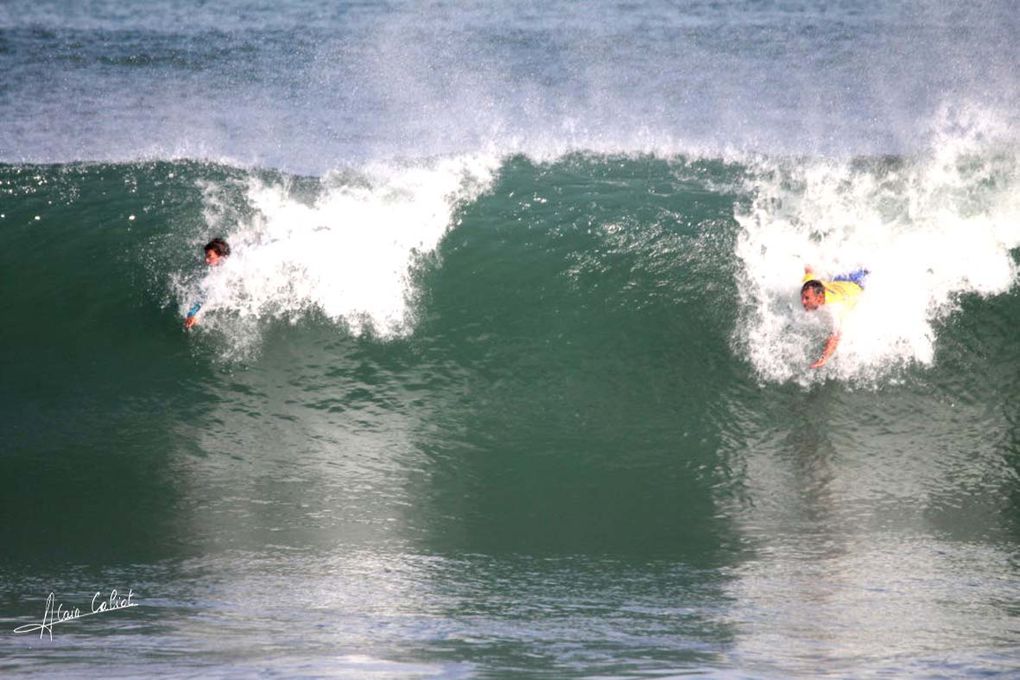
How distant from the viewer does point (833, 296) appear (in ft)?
25.3

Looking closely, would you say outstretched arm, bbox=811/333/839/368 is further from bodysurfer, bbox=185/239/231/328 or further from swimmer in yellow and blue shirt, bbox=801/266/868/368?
bodysurfer, bbox=185/239/231/328

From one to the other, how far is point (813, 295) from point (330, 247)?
3.93 metres

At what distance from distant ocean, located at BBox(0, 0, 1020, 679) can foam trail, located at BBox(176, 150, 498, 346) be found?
0.11ft

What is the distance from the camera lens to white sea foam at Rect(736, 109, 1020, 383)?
26.2 ft

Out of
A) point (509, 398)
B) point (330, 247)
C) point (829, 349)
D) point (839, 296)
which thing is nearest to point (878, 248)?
point (839, 296)

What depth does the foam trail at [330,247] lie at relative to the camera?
859 centimetres

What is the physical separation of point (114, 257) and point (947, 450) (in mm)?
6793

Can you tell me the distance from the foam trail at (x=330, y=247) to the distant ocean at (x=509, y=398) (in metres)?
0.03

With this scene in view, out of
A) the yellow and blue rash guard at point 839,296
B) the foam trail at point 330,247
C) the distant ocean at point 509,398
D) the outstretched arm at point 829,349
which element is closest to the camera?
the distant ocean at point 509,398

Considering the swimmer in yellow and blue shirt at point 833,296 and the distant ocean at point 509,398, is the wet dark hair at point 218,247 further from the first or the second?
the swimmer in yellow and blue shirt at point 833,296

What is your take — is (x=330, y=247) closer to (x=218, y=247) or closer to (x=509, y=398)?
(x=218, y=247)

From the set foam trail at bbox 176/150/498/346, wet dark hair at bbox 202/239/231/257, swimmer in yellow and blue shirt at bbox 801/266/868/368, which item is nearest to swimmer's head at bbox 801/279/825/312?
swimmer in yellow and blue shirt at bbox 801/266/868/368

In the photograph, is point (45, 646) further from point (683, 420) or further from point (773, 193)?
point (773, 193)

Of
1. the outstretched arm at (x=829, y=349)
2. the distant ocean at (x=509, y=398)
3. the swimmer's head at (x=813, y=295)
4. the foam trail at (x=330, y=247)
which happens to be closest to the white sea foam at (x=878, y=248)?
the distant ocean at (x=509, y=398)
